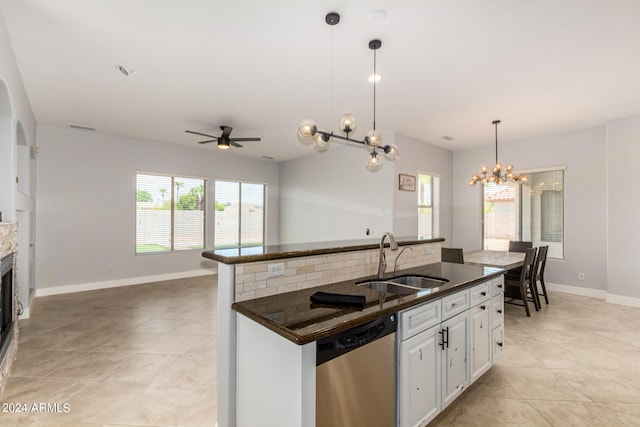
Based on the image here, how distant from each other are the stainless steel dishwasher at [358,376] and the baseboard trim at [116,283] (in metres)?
6.01

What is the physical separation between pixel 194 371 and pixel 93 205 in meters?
4.61

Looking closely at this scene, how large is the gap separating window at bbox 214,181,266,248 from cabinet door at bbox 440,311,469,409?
620cm

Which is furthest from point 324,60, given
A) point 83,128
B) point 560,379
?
point 83,128

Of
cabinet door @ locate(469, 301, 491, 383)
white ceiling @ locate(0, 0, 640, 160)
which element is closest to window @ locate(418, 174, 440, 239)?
white ceiling @ locate(0, 0, 640, 160)

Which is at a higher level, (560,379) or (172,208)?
(172,208)

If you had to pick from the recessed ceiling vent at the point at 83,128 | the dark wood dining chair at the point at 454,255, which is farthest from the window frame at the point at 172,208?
the dark wood dining chair at the point at 454,255

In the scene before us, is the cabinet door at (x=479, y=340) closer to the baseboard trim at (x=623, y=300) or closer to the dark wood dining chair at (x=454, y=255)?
the dark wood dining chair at (x=454, y=255)

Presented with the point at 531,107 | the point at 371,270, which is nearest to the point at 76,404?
the point at 371,270

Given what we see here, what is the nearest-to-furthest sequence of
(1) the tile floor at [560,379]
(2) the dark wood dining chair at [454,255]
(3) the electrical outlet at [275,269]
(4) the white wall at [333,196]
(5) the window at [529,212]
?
(3) the electrical outlet at [275,269], (1) the tile floor at [560,379], (2) the dark wood dining chair at [454,255], (5) the window at [529,212], (4) the white wall at [333,196]

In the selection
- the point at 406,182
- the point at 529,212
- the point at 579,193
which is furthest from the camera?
the point at 529,212

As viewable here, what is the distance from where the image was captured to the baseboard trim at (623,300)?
15.2 ft

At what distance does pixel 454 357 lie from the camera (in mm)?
2041

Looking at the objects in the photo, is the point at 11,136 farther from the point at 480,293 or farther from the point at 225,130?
the point at 480,293

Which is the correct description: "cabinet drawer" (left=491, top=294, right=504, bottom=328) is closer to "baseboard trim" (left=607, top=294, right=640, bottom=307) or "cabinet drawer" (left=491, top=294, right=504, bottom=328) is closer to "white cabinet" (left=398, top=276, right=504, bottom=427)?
"white cabinet" (left=398, top=276, right=504, bottom=427)
